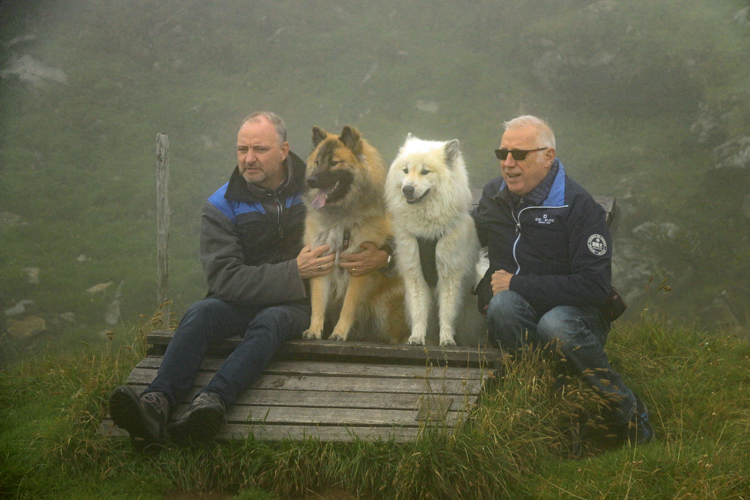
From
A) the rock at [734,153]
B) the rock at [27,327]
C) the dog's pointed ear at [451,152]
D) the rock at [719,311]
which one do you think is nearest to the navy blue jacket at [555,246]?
the dog's pointed ear at [451,152]

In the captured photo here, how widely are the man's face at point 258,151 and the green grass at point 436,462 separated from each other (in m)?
1.73

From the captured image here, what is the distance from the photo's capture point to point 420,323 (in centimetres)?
367

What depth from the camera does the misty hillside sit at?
7598mm

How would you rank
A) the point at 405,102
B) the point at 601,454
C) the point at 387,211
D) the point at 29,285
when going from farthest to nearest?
the point at 405,102 < the point at 29,285 < the point at 387,211 < the point at 601,454

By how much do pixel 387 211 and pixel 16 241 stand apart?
6.50 metres

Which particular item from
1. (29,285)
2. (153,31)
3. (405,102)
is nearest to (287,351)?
(29,285)

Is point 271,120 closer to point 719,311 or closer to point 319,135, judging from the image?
point 319,135

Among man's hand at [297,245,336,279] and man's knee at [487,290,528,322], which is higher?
man's hand at [297,245,336,279]

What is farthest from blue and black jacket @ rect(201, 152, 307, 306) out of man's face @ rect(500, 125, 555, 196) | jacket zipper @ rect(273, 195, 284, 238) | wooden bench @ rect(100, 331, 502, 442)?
man's face @ rect(500, 125, 555, 196)

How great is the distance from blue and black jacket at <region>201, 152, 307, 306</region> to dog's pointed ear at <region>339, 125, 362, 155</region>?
0.44 meters

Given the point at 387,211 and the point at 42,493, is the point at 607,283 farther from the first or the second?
the point at 42,493

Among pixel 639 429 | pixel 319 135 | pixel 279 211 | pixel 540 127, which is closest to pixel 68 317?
pixel 279 211

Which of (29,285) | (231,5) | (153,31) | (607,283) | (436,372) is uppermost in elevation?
(231,5)

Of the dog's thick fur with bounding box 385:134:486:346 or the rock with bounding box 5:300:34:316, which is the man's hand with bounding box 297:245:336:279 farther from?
the rock with bounding box 5:300:34:316
